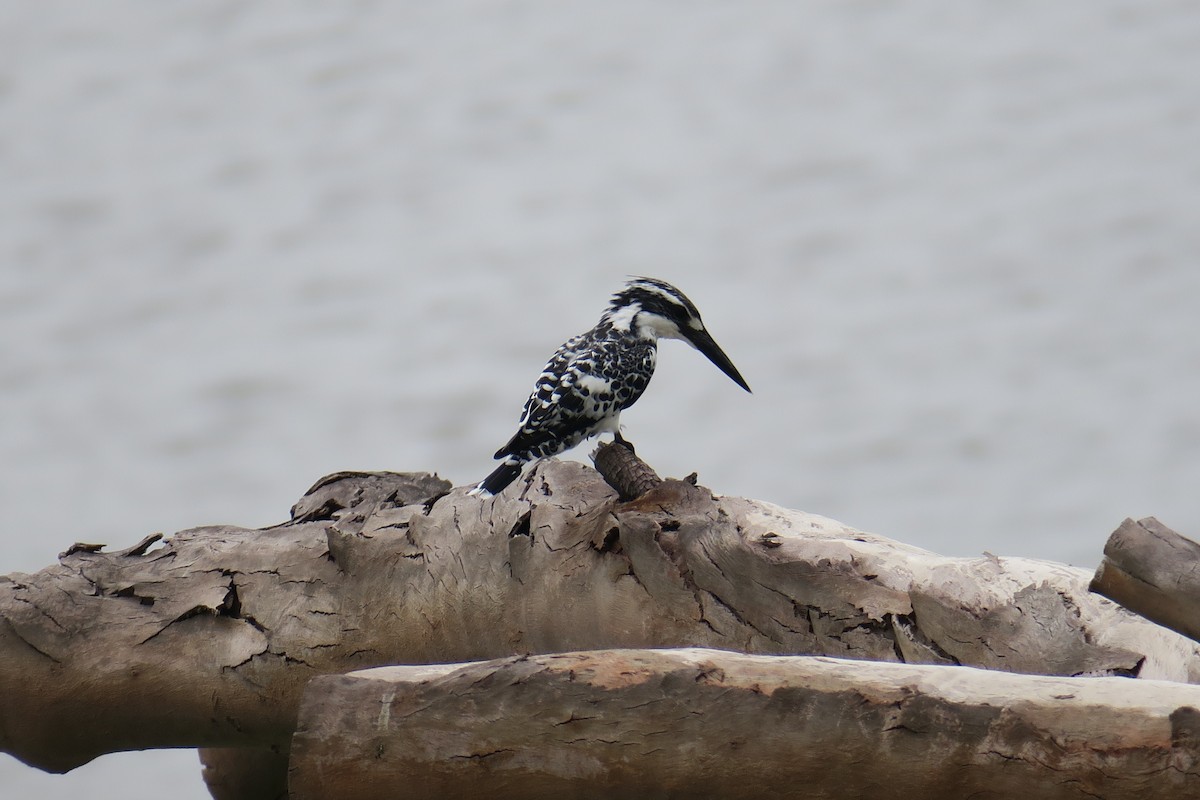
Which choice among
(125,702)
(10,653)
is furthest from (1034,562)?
(10,653)

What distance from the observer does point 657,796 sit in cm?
118

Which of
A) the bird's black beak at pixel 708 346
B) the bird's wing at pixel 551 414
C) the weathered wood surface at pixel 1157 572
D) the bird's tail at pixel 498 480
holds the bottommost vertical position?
the weathered wood surface at pixel 1157 572

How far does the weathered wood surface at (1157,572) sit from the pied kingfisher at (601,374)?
101 centimetres

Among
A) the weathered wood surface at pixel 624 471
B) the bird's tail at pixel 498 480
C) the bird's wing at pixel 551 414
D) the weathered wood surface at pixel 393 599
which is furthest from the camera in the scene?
the bird's wing at pixel 551 414

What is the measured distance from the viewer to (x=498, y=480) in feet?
6.42

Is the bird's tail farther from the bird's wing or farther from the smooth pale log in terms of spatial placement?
the smooth pale log

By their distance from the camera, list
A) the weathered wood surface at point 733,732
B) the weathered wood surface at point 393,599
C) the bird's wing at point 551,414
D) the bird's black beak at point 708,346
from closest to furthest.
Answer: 1. the weathered wood surface at point 733,732
2. the weathered wood surface at point 393,599
3. the bird's wing at point 551,414
4. the bird's black beak at point 708,346

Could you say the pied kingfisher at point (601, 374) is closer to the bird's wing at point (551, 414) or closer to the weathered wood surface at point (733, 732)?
the bird's wing at point (551, 414)

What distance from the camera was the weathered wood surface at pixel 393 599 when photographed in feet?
5.44

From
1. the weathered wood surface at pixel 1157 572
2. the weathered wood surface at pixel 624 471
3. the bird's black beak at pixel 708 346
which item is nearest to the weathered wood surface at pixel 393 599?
the weathered wood surface at pixel 624 471

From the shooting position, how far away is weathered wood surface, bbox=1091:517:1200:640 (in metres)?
1.14

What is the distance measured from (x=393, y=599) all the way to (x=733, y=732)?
2.62 ft

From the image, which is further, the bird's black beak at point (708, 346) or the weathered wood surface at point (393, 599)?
the bird's black beak at point (708, 346)

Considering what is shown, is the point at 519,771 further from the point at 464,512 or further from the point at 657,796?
the point at 464,512
